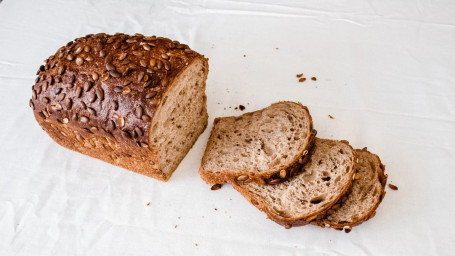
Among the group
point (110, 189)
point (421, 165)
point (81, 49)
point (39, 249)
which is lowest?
point (39, 249)

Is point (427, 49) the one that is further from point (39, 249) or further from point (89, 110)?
point (39, 249)

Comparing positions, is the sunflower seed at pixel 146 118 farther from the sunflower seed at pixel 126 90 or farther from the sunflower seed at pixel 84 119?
the sunflower seed at pixel 84 119

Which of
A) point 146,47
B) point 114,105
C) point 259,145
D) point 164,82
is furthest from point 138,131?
point 259,145

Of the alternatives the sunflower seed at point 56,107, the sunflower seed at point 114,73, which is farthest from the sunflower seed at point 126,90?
the sunflower seed at point 56,107

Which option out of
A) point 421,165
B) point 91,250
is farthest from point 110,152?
point 421,165

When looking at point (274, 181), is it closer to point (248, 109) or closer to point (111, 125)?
point (248, 109)

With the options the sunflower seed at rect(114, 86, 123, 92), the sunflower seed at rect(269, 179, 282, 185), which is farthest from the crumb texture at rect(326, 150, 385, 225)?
the sunflower seed at rect(114, 86, 123, 92)

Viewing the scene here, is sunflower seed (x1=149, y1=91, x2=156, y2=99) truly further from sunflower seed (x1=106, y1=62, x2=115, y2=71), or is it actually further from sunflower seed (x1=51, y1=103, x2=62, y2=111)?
sunflower seed (x1=51, y1=103, x2=62, y2=111)
